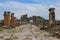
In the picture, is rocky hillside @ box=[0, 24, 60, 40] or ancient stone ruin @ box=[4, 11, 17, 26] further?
ancient stone ruin @ box=[4, 11, 17, 26]

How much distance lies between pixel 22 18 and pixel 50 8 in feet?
66.5

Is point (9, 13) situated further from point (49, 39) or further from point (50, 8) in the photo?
point (49, 39)

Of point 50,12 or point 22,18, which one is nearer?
point 50,12

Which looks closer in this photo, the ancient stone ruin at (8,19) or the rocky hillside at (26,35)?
the rocky hillside at (26,35)

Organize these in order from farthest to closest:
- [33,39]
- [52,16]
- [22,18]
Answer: [22,18]
[52,16]
[33,39]

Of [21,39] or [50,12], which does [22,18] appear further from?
[21,39]

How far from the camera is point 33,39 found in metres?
15.9

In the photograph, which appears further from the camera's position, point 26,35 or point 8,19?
point 8,19

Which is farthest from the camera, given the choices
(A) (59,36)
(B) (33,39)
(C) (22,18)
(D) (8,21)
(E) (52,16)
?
(C) (22,18)

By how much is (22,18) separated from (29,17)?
2039 mm

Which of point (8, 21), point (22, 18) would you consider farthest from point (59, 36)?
point (22, 18)

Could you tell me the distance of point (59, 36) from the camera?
1736 cm

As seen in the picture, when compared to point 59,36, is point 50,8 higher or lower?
higher

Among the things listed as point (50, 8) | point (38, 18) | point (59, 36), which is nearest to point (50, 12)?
point (50, 8)
